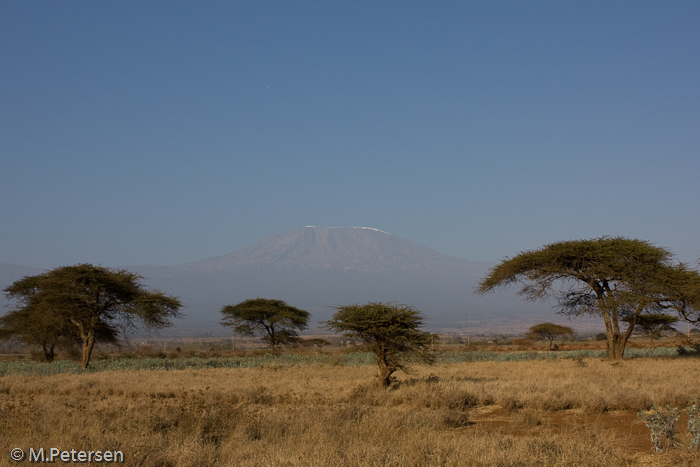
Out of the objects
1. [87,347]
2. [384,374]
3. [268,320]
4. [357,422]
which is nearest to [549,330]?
[268,320]

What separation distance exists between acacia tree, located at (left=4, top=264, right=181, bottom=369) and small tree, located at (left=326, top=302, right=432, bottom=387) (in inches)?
580

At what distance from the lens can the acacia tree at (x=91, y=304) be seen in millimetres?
24967

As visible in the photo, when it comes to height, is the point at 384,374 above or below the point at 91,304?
below

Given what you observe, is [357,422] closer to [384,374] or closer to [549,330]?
[384,374]

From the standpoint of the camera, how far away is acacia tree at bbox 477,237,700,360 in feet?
82.5

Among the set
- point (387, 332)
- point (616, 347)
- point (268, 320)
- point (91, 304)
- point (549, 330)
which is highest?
point (91, 304)

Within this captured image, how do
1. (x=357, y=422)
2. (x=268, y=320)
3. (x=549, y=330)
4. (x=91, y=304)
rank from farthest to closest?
(x=549, y=330), (x=268, y=320), (x=91, y=304), (x=357, y=422)

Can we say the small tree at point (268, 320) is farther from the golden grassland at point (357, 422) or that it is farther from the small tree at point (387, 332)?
the small tree at point (387, 332)

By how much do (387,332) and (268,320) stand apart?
115ft

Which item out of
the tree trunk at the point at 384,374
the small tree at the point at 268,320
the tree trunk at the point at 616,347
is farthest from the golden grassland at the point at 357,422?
the small tree at the point at 268,320

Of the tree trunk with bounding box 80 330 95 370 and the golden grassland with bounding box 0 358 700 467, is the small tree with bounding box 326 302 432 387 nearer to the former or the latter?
the golden grassland with bounding box 0 358 700 467

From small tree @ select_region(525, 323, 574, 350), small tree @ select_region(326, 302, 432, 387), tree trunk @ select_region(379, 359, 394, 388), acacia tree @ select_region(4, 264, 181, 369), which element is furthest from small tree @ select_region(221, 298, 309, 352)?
tree trunk @ select_region(379, 359, 394, 388)

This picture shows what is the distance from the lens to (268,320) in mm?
49188

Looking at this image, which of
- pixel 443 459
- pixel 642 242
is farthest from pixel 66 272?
pixel 642 242
